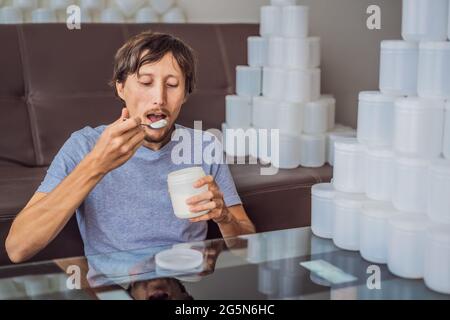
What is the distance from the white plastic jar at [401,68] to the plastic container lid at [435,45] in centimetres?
5

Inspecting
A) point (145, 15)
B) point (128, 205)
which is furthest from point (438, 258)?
point (145, 15)

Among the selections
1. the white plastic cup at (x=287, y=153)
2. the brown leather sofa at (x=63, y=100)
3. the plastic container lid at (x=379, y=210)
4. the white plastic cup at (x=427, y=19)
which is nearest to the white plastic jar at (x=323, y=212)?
the plastic container lid at (x=379, y=210)

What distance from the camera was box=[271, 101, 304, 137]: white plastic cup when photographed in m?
1.96

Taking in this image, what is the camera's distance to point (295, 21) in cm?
198

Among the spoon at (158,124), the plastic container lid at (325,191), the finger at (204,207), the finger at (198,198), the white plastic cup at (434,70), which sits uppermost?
the white plastic cup at (434,70)

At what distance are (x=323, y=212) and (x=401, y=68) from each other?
11.3 inches

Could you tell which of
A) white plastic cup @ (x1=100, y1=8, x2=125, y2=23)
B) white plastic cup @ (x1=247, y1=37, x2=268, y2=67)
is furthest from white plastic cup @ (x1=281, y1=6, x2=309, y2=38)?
white plastic cup @ (x1=100, y1=8, x2=125, y2=23)

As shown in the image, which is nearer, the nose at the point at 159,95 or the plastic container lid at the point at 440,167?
the plastic container lid at the point at 440,167

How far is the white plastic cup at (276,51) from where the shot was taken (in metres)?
2.01

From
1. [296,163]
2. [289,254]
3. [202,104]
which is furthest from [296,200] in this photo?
[289,254]

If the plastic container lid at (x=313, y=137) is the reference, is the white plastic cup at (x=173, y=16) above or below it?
above

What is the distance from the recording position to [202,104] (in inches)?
86.2

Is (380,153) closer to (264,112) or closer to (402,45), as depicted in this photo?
(402,45)

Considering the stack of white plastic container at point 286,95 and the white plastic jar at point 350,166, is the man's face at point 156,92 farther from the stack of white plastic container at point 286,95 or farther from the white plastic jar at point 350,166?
the stack of white plastic container at point 286,95
